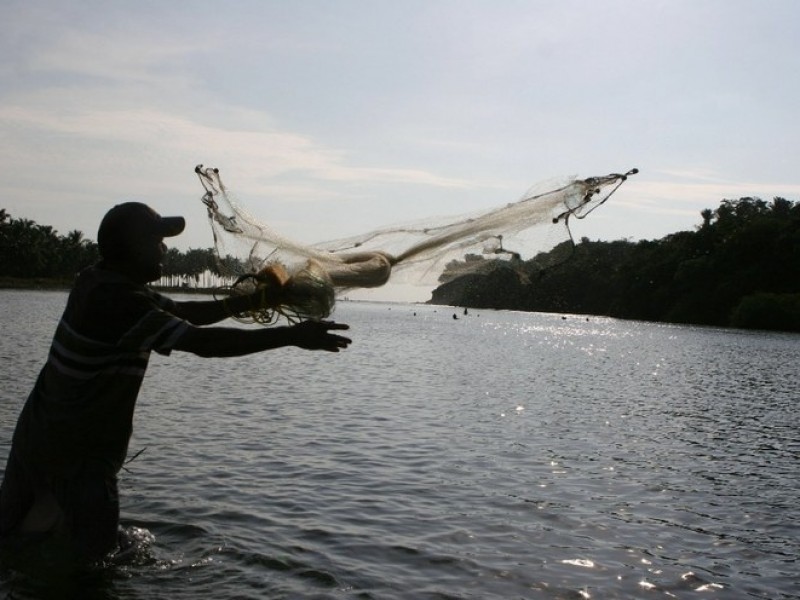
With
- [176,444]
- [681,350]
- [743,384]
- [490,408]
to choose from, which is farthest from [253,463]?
[681,350]

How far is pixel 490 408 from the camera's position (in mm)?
24266

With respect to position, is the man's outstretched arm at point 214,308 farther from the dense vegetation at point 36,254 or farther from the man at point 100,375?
the dense vegetation at point 36,254

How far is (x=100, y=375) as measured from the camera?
5.26 metres

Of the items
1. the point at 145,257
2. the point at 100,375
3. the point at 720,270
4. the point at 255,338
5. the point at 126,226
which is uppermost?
the point at 720,270

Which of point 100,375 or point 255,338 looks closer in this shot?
point 255,338

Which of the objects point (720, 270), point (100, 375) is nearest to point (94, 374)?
point (100, 375)

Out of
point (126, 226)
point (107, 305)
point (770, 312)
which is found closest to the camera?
point (107, 305)

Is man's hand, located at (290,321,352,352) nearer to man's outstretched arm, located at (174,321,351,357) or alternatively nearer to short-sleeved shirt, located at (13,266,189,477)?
man's outstretched arm, located at (174,321,351,357)

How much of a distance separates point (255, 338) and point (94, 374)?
1225 mm

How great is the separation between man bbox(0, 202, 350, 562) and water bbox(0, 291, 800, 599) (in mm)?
920

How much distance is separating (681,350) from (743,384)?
26.2 metres

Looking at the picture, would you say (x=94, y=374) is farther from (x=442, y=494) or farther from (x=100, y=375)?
(x=442, y=494)

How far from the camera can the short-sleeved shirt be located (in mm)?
5062

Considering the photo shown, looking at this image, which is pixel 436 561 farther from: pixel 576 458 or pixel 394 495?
pixel 576 458
